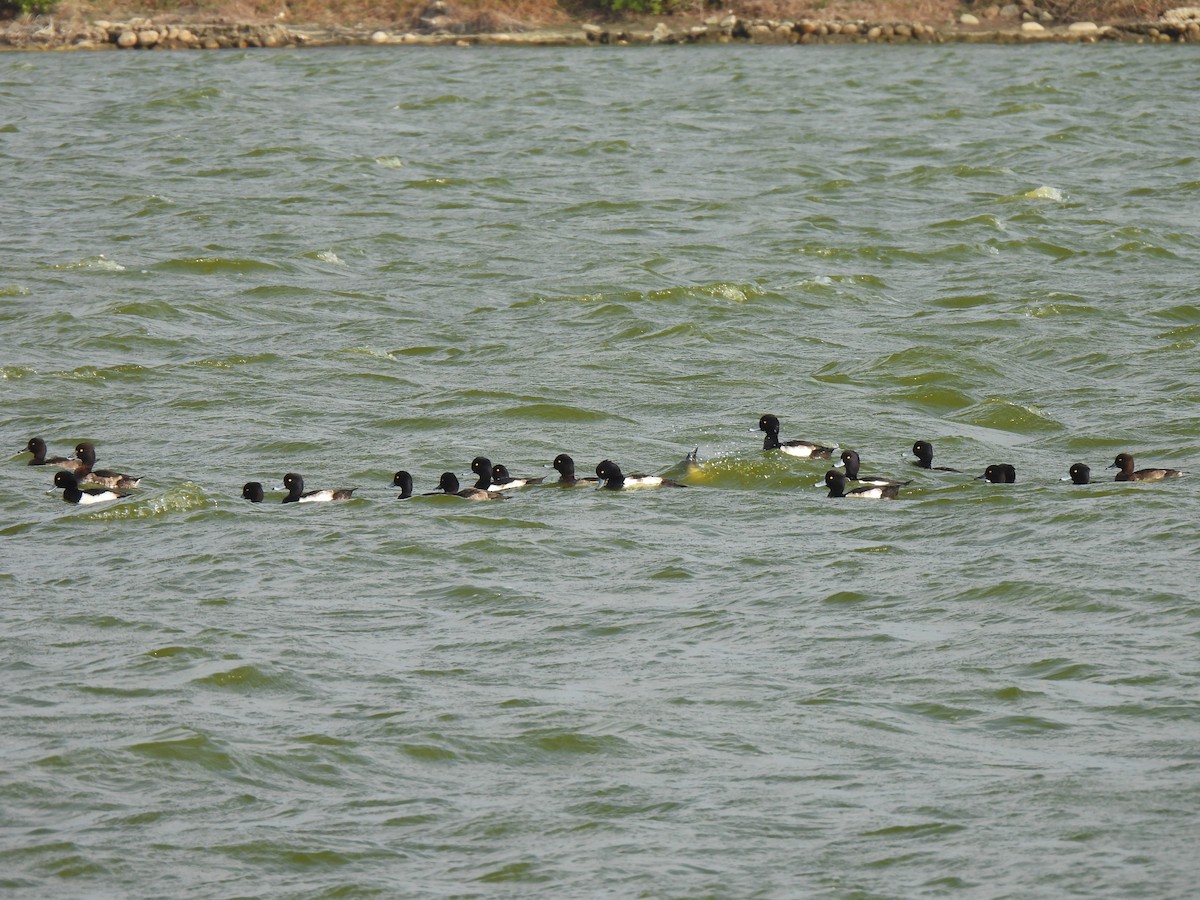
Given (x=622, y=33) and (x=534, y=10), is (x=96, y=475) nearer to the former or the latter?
(x=622, y=33)

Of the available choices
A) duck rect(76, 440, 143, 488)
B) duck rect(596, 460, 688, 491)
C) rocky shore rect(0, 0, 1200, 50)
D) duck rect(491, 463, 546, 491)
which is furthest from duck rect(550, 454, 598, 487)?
rocky shore rect(0, 0, 1200, 50)

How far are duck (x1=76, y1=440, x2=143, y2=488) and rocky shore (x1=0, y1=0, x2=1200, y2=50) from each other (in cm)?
4190

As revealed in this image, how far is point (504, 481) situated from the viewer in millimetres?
17516

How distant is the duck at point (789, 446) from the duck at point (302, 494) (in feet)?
14.1

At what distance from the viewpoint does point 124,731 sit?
38.3ft

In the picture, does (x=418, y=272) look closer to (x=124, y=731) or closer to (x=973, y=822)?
(x=124, y=731)

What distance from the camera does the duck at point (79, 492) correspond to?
55.3 ft

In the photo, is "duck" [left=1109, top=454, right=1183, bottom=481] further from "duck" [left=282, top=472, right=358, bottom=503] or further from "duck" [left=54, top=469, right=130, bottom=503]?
"duck" [left=54, top=469, right=130, bottom=503]

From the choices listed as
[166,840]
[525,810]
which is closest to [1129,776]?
[525,810]

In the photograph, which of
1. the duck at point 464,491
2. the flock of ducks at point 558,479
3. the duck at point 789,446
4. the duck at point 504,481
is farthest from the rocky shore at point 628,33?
the duck at point 464,491

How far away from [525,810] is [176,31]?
50.7 m

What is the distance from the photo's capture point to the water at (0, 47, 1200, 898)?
10.3 metres

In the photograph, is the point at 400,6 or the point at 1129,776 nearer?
the point at 1129,776

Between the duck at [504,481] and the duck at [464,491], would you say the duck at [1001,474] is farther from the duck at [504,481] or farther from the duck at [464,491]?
the duck at [464,491]
